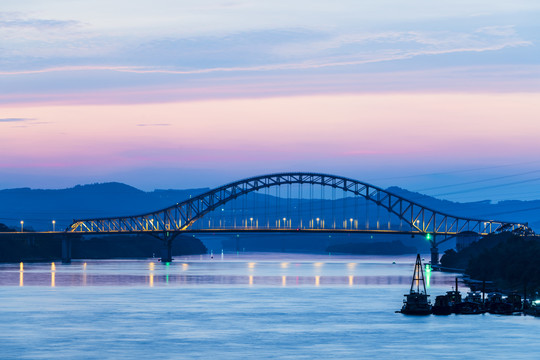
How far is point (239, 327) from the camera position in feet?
235

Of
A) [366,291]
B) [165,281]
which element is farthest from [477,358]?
[165,281]

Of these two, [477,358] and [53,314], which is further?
[53,314]

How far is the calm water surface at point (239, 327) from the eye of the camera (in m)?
58.4

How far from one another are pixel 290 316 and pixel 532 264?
3906 cm

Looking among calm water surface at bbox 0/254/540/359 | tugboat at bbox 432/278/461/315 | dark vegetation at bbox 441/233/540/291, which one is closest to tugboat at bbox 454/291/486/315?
tugboat at bbox 432/278/461/315

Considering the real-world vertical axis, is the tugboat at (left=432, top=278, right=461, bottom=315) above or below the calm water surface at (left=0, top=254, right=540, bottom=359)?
above

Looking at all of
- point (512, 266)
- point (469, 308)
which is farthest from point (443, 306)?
point (512, 266)

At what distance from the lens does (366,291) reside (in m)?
112

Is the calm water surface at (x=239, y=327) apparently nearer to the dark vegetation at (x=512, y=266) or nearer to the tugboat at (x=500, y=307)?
the tugboat at (x=500, y=307)

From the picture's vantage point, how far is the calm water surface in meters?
58.4

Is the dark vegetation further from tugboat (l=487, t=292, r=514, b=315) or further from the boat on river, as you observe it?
tugboat (l=487, t=292, r=514, b=315)

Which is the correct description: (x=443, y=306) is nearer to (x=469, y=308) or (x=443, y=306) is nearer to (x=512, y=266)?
(x=469, y=308)

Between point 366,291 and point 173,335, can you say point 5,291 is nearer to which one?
point 366,291

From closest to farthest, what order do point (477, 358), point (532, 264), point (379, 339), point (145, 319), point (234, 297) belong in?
point (477, 358), point (379, 339), point (145, 319), point (234, 297), point (532, 264)
